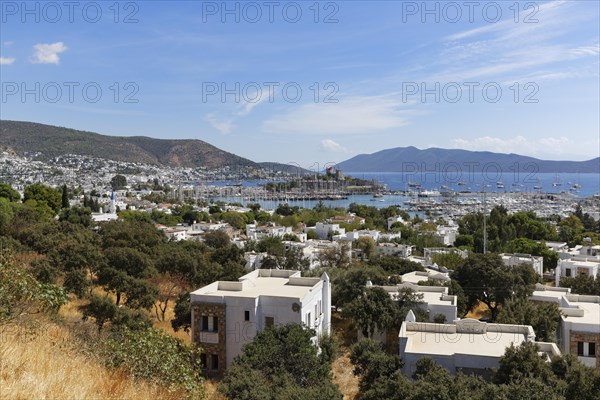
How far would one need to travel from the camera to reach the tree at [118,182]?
113637mm

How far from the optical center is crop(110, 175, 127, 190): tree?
373ft

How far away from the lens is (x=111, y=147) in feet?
434

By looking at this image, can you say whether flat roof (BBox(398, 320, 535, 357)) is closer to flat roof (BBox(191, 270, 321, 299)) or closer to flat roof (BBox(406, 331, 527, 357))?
flat roof (BBox(406, 331, 527, 357))

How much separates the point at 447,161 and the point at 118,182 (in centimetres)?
7180

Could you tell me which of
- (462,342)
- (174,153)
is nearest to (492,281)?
(462,342)

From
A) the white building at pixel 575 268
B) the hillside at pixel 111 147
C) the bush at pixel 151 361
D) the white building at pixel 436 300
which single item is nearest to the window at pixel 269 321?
the white building at pixel 436 300

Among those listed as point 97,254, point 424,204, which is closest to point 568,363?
point 97,254

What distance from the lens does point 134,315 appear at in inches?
580

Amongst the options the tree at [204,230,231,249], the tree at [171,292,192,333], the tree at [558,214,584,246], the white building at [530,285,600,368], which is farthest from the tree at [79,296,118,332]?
the tree at [558,214,584,246]

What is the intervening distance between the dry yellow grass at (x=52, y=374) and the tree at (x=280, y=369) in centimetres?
292

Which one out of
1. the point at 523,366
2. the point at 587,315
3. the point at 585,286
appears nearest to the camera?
the point at 523,366

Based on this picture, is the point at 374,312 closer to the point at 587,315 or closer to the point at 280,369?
the point at 280,369

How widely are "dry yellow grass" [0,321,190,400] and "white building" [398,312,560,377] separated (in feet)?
21.6

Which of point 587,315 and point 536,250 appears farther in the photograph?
point 536,250
